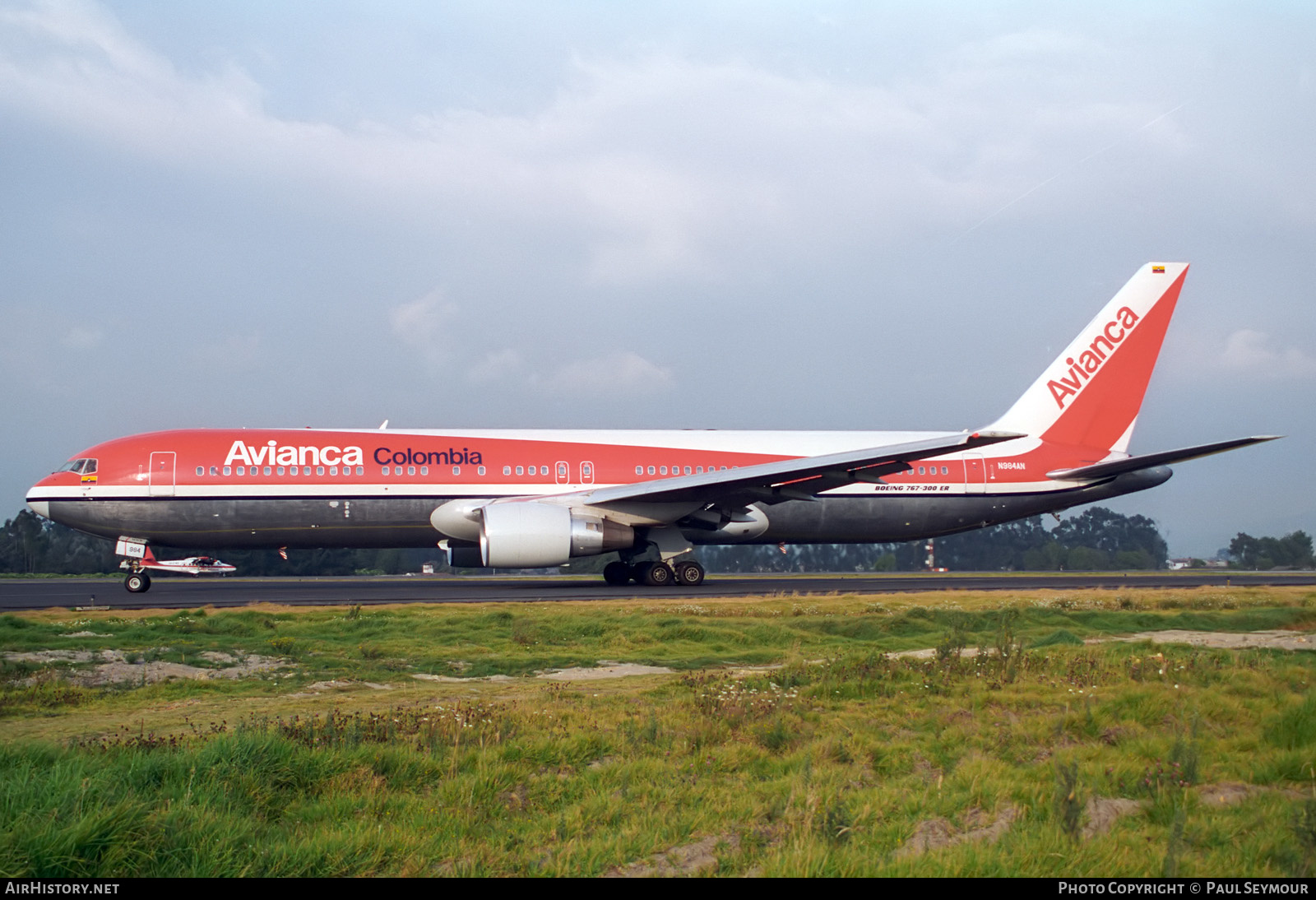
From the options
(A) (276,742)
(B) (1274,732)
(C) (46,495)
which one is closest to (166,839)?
(A) (276,742)

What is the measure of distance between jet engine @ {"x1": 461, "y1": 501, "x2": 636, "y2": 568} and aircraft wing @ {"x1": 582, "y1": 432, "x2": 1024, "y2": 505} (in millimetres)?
809

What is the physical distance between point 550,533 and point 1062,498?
1439 centimetres

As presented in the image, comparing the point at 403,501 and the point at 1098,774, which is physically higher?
the point at 403,501

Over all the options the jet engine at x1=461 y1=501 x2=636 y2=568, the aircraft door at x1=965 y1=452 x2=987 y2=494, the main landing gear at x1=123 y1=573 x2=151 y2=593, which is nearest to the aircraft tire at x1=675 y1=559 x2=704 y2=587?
the jet engine at x1=461 y1=501 x2=636 y2=568

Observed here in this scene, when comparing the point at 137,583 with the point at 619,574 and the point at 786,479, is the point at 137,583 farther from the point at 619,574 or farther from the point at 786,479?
the point at 786,479

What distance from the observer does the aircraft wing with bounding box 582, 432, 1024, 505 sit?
1902cm

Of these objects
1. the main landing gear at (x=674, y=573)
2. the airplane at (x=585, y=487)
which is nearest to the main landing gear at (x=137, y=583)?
the airplane at (x=585, y=487)

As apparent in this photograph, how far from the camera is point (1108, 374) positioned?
25.4 meters

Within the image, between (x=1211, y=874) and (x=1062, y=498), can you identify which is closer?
(x=1211, y=874)

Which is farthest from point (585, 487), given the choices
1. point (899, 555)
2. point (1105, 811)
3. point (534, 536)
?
point (899, 555)

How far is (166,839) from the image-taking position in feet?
13.2

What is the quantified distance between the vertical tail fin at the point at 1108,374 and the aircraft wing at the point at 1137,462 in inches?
40.5

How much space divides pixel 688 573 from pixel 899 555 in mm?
46290
